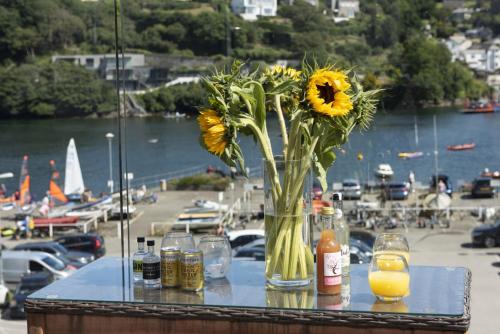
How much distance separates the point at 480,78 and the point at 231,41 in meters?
16.4

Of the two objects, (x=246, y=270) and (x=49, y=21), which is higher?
(x=49, y=21)

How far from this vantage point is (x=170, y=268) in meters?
1.77

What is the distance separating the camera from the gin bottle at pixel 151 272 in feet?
5.84

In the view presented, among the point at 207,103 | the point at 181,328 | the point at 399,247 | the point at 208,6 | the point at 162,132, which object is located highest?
the point at 208,6

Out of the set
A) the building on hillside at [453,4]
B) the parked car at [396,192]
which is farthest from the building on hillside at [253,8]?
the parked car at [396,192]

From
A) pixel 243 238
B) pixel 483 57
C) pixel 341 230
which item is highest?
pixel 483 57

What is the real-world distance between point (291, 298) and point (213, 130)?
377 mm

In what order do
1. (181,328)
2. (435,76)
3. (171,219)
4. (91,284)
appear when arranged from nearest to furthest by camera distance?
(181,328), (91,284), (171,219), (435,76)

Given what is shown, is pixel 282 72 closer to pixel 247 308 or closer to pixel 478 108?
pixel 247 308

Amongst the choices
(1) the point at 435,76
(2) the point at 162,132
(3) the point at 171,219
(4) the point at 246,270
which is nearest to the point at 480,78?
(1) the point at 435,76

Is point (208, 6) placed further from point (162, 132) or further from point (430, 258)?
point (430, 258)

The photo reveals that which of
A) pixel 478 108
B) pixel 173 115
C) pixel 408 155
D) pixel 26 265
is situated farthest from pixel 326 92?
pixel 478 108

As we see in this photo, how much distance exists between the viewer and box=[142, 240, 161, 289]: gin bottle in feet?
5.84

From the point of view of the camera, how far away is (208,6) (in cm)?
5156
